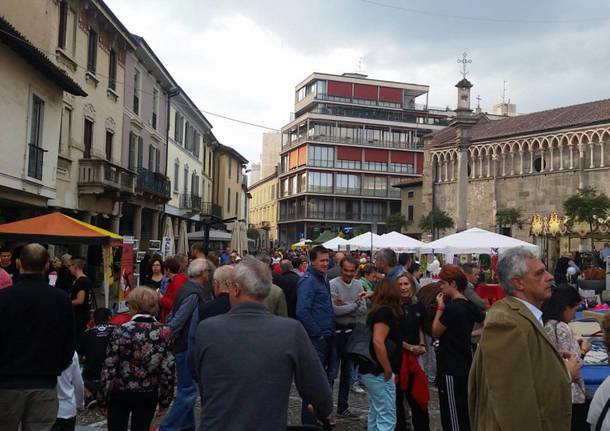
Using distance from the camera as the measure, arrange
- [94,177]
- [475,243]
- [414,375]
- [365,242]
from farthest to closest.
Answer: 1. [365,242]
2. [94,177]
3. [475,243]
4. [414,375]

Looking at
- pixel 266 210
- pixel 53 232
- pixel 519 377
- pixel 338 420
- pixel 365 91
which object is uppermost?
pixel 365 91

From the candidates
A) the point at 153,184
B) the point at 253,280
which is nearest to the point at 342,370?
the point at 253,280

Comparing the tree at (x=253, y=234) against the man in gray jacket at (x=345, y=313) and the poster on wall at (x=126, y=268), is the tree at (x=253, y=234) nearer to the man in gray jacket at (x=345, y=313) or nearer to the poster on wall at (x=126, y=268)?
the poster on wall at (x=126, y=268)

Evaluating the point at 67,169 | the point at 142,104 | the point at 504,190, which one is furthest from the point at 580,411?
the point at 504,190

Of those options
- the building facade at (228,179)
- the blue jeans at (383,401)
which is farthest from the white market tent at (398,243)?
the building facade at (228,179)

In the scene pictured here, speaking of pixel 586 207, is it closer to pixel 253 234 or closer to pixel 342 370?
pixel 342 370

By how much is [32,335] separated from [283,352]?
228 cm

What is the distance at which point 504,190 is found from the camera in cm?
4762

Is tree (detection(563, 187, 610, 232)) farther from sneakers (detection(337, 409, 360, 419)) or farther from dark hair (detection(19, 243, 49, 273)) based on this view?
dark hair (detection(19, 243, 49, 273))

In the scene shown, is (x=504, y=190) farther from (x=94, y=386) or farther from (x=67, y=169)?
(x=94, y=386)

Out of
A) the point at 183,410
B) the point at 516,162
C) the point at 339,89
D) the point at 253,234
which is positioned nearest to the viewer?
the point at 183,410

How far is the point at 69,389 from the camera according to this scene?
511 centimetres

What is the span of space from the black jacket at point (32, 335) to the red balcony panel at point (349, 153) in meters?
65.5

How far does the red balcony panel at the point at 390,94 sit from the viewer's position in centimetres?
7238
